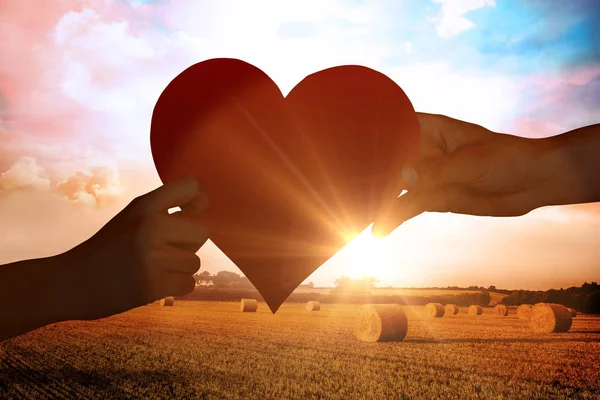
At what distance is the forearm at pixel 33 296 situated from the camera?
2.01 meters

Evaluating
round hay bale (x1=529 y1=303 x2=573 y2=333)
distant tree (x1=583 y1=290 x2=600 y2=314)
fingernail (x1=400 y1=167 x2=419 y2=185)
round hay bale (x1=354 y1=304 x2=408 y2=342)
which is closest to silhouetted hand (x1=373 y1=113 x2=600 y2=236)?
fingernail (x1=400 y1=167 x2=419 y2=185)

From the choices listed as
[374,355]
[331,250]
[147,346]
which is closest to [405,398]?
[374,355]

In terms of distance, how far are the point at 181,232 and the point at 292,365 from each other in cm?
1105

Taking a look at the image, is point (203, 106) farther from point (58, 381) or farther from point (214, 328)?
point (214, 328)

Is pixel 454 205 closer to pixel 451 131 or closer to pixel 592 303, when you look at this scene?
pixel 451 131

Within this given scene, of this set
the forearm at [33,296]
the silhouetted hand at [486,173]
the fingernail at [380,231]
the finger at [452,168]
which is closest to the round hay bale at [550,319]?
the silhouetted hand at [486,173]

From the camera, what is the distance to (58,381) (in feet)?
38.0

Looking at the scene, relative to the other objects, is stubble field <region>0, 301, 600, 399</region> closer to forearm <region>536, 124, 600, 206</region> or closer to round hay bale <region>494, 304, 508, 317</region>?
forearm <region>536, 124, 600, 206</region>

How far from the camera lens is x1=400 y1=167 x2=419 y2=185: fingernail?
9.41ft

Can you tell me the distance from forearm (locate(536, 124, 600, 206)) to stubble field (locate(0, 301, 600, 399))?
6959 mm

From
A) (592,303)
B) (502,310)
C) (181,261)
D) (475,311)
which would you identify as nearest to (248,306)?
(475,311)

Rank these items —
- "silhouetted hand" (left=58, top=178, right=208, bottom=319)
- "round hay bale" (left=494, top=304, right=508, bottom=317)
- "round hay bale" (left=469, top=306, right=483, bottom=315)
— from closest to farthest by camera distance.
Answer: "silhouetted hand" (left=58, top=178, right=208, bottom=319), "round hay bale" (left=469, top=306, right=483, bottom=315), "round hay bale" (left=494, top=304, right=508, bottom=317)

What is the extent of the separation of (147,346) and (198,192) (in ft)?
52.2

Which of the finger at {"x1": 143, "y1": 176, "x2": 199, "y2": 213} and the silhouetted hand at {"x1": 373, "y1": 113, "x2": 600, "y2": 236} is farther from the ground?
the silhouetted hand at {"x1": 373, "y1": 113, "x2": 600, "y2": 236}
